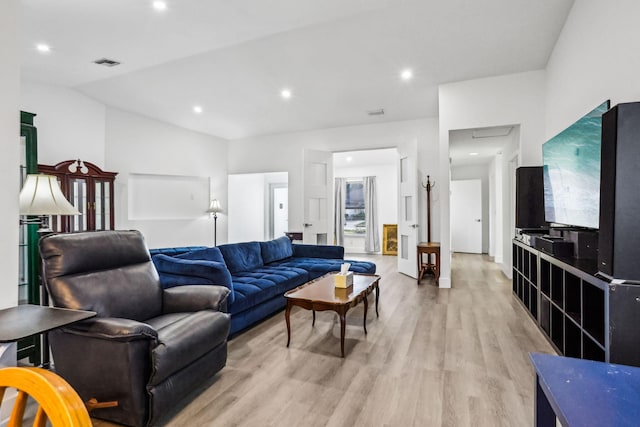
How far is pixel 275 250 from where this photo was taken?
4.77m

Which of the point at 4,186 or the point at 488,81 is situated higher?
the point at 488,81

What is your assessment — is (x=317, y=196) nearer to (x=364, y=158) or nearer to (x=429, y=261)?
(x=429, y=261)

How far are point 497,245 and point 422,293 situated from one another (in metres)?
3.50

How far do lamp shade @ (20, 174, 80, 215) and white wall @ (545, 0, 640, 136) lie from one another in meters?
4.04

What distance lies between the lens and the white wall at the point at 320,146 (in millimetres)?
5922

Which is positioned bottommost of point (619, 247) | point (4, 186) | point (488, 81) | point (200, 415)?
point (200, 415)

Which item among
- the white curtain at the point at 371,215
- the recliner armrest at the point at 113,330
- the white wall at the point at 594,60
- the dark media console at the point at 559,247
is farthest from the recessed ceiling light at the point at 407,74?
the white curtain at the point at 371,215

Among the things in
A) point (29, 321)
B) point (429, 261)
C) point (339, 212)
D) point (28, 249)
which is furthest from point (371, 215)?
point (29, 321)

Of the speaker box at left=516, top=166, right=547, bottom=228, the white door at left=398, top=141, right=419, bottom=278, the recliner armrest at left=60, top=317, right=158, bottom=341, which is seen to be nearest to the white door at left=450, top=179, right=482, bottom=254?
the white door at left=398, top=141, right=419, bottom=278

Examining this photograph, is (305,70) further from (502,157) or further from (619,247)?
(502,157)

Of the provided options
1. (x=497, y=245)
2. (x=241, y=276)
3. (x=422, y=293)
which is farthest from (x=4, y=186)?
(x=497, y=245)

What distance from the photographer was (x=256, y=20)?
3408 millimetres

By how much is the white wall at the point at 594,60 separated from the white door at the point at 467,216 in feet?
16.1

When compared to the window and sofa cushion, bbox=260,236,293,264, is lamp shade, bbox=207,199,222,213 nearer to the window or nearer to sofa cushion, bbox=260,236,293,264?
sofa cushion, bbox=260,236,293,264
